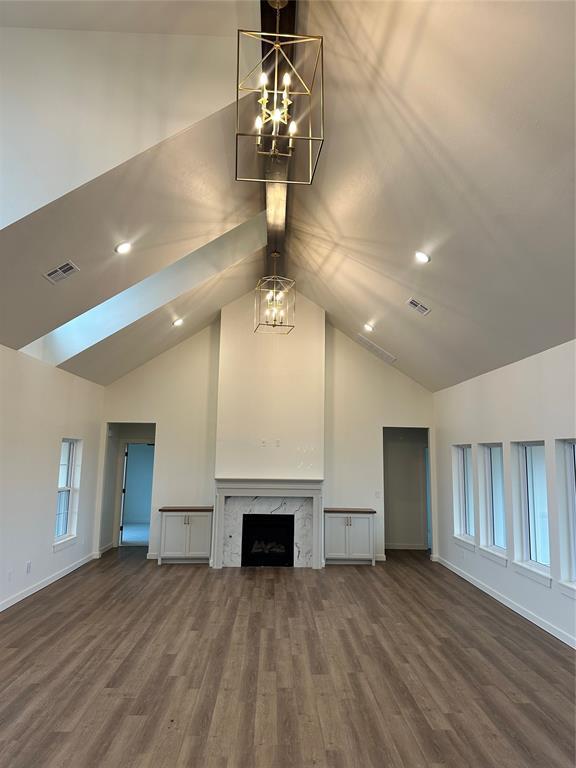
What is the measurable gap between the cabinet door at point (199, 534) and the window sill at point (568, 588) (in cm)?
491

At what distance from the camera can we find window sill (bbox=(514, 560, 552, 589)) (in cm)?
479

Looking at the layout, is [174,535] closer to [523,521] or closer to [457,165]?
[523,521]

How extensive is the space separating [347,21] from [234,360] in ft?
17.8

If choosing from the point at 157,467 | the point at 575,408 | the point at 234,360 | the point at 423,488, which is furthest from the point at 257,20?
the point at 423,488

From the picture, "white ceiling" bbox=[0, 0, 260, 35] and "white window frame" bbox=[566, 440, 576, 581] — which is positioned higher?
"white ceiling" bbox=[0, 0, 260, 35]

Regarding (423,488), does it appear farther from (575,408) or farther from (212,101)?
(212,101)

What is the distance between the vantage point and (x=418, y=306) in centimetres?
564

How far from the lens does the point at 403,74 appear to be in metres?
2.94

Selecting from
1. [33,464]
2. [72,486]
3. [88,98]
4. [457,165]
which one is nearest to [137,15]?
[88,98]

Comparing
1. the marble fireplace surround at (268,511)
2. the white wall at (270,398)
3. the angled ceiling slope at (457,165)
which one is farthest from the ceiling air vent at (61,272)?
the marble fireplace surround at (268,511)

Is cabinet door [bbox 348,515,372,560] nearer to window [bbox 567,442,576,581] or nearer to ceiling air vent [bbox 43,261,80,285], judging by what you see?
window [bbox 567,442,576,581]

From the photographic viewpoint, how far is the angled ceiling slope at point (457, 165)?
8.13 feet

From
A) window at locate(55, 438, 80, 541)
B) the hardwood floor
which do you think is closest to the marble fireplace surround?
the hardwood floor

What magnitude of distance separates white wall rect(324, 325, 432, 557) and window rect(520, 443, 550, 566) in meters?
2.91
